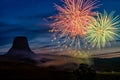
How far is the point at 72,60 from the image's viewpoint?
634 feet

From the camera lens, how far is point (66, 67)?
184750mm

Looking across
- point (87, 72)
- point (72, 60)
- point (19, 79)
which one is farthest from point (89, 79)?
point (72, 60)

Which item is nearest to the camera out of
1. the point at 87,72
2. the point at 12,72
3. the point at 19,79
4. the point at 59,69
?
the point at 87,72

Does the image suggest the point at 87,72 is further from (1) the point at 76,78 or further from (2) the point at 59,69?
(2) the point at 59,69

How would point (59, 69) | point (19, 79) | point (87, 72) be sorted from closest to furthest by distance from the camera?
point (87, 72) → point (19, 79) → point (59, 69)

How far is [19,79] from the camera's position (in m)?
139

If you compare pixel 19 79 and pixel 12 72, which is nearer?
pixel 19 79

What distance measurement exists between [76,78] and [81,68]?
2965mm

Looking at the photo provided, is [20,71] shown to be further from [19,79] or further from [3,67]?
[19,79]

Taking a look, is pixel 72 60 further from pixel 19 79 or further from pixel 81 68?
pixel 81 68

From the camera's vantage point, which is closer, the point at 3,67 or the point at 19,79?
the point at 19,79

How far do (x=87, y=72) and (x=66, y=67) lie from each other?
87299mm

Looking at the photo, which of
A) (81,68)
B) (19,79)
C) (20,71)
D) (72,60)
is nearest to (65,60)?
(72,60)

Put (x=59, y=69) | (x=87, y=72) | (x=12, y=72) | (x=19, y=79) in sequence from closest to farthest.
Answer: (x=87, y=72) < (x=19, y=79) < (x=12, y=72) < (x=59, y=69)
